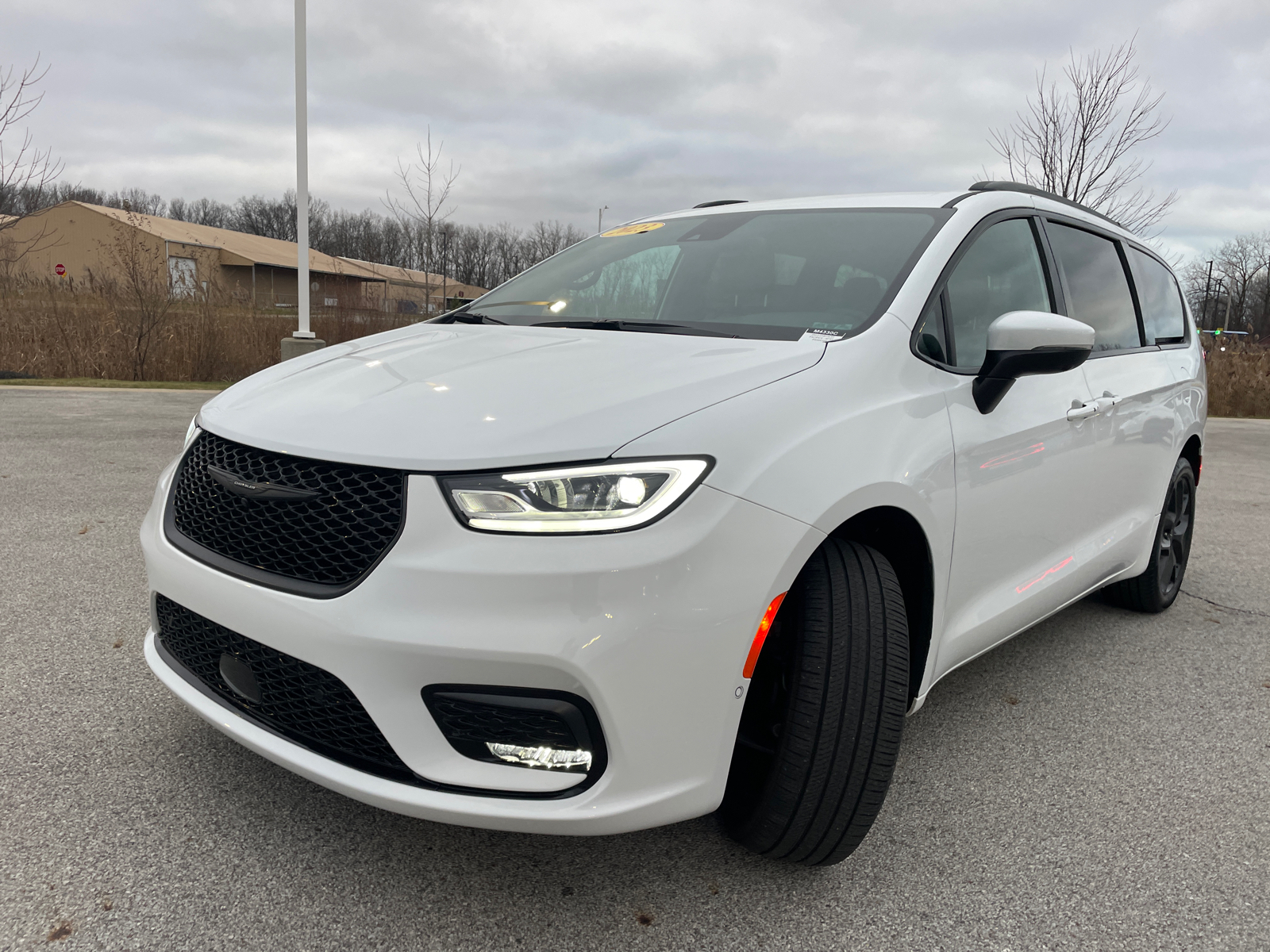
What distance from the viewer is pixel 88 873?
193 centimetres

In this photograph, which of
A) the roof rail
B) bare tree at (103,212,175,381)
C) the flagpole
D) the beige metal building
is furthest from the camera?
the beige metal building

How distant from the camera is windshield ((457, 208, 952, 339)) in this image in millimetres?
2439

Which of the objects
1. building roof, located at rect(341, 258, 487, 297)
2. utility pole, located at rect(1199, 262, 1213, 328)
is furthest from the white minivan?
utility pole, located at rect(1199, 262, 1213, 328)

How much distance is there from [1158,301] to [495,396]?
3.38m

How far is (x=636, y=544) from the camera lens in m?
1.59

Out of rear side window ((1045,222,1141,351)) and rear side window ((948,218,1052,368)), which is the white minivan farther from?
rear side window ((1045,222,1141,351))

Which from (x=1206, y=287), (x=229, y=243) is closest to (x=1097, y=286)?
(x=229, y=243)

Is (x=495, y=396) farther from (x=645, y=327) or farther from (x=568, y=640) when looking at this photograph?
(x=645, y=327)

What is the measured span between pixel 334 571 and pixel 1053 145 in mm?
13025

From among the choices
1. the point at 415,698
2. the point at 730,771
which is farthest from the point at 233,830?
the point at 730,771

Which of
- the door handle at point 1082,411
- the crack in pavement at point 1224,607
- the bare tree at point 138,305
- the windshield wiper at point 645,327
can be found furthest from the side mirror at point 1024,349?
the bare tree at point 138,305

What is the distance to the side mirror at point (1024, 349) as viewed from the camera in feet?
7.46

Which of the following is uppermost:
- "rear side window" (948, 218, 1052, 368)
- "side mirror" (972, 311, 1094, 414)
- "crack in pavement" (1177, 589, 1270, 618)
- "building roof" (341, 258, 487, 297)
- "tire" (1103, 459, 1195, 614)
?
"building roof" (341, 258, 487, 297)

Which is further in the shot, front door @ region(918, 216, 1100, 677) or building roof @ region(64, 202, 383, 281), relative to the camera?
building roof @ region(64, 202, 383, 281)
